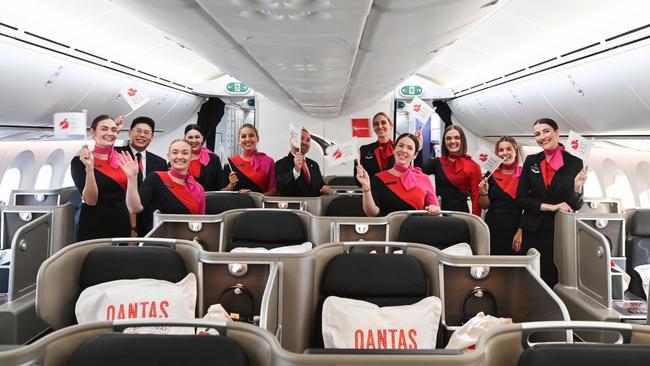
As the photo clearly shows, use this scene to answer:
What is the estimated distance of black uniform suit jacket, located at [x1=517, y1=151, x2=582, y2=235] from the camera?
4.61 m

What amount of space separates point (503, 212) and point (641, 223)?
130 cm

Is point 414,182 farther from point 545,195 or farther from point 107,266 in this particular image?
point 107,266

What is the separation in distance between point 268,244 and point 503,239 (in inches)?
111

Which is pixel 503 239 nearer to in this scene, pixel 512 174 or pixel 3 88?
pixel 512 174

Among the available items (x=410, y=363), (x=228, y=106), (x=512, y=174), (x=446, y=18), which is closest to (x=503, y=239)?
(x=512, y=174)

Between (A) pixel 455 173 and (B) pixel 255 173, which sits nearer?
(A) pixel 455 173

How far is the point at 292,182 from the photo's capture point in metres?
6.03

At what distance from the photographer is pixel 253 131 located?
6.11 m

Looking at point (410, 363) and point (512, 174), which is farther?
point (512, 174)

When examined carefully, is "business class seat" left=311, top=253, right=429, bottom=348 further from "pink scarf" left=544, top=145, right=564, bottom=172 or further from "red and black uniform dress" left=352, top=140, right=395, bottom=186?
"red and black uniform dress" left=352, top=140, right=395, bottom=186

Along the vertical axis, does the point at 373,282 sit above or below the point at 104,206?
below

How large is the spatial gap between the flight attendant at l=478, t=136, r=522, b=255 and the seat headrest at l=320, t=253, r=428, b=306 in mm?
2893

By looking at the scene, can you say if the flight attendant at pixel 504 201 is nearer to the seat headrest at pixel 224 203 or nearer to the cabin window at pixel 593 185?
the seat headrest at pixel 224 203

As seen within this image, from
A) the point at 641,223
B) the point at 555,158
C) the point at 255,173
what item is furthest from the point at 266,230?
the point at 641,223
